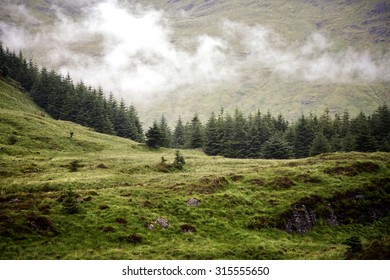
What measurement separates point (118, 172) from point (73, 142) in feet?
88.0

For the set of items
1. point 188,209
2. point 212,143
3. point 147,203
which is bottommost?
point 188,209

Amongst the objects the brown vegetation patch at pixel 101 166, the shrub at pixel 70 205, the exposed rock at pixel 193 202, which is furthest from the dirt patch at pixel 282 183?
the brown vegetation patch at pixel 101 166

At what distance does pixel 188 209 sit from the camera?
1473 inches

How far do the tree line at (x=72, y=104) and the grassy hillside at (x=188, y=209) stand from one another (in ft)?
178

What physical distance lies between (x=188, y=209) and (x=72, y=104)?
9100cm

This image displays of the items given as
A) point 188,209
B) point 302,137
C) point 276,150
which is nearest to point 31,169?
point 188,209

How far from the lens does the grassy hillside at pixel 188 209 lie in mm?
29312

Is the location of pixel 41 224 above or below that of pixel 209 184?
below

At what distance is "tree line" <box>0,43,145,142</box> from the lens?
11419cm

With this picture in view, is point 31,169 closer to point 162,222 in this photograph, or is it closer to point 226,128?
point 162,222

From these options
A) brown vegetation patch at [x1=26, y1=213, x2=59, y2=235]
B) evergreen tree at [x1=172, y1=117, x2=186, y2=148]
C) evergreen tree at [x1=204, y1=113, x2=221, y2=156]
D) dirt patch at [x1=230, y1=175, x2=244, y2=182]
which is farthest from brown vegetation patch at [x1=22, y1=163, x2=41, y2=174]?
evergreen tree at [x1=172, y1=117, x2=186, y2=148]

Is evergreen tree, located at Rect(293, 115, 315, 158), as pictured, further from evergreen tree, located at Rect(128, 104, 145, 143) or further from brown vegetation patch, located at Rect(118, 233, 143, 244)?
brown vegetation patch, located at Rect(118, 233, 143, 244)
